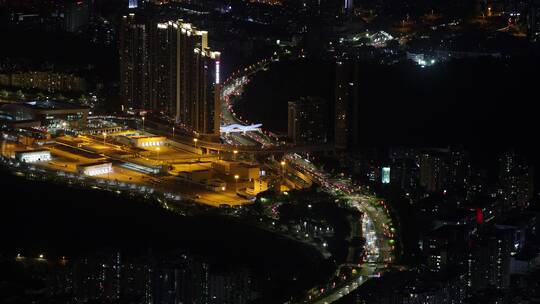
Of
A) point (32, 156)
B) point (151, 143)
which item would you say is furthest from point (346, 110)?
point (32, 156)

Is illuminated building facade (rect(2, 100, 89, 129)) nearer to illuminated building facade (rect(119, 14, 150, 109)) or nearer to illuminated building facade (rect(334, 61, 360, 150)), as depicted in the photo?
illuminated building facade (rect(119, 14, 150, 109))

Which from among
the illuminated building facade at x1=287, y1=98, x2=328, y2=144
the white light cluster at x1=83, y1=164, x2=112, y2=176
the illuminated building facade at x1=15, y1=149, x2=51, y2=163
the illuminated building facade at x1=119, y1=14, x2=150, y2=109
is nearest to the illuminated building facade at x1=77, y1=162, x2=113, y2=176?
the white light cluster at x1=83, y1=164, x2=112, y2=176

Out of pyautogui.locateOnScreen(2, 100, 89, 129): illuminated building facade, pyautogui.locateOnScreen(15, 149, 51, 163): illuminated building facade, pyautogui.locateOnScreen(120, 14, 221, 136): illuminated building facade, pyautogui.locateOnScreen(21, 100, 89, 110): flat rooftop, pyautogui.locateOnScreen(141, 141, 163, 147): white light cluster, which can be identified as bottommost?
pyautogui.locateOnScreen(15, 149, 51, 163): illuminated building facade

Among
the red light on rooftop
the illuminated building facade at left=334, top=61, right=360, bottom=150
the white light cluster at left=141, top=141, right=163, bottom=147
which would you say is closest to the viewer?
the red light on rooftop

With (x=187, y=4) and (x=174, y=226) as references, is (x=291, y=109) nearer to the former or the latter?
(x=174, y=226)

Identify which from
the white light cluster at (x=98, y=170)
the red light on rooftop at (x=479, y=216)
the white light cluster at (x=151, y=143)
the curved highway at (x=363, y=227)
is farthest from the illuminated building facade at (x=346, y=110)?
the red light on rooftop at (x=479, y=216)

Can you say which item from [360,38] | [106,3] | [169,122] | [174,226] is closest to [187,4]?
[106,3]

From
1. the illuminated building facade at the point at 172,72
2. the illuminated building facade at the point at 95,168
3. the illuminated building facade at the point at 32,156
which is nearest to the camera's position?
the illuminated building facade at the point at 95,168

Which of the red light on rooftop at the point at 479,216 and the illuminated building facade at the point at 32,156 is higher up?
the illuminated building facade at the point at 32,156

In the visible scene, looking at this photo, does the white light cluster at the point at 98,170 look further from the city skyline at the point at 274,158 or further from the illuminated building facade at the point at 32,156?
the illuminated building facade at the point at 32,156

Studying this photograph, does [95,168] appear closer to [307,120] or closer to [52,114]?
[52,114]

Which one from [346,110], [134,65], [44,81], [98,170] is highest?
[134,65]
